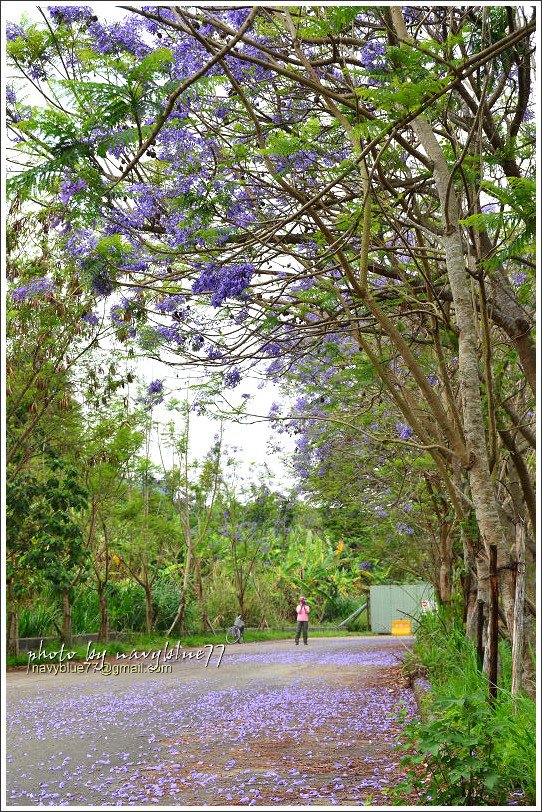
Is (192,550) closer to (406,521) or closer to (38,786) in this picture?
(406,521)

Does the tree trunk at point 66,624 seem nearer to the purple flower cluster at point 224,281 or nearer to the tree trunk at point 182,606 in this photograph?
the tree trunk at point 182,606

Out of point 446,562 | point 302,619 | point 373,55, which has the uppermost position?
point 373,55

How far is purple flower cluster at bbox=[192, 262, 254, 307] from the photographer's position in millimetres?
3557

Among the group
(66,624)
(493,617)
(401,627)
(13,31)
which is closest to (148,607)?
(66,624)

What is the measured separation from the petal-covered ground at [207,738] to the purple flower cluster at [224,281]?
2263 mm

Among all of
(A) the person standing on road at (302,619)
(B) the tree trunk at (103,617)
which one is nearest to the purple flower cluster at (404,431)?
(B) the tree trunk at (103,617)

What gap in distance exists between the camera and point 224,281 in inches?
140

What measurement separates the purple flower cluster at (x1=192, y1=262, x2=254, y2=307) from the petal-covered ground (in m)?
2.26

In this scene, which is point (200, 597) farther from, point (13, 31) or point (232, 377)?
point (13, 31)

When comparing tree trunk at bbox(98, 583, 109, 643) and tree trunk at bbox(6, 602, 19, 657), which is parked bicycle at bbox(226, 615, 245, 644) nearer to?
tree trunk at bbox(98, 583, 109, 643)

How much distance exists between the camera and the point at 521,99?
4059 mm

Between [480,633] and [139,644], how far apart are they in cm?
958

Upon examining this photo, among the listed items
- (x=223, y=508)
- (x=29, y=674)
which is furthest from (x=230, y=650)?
(x=29, y=674)

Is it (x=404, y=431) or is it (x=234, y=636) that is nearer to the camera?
(x=404, y=431)
